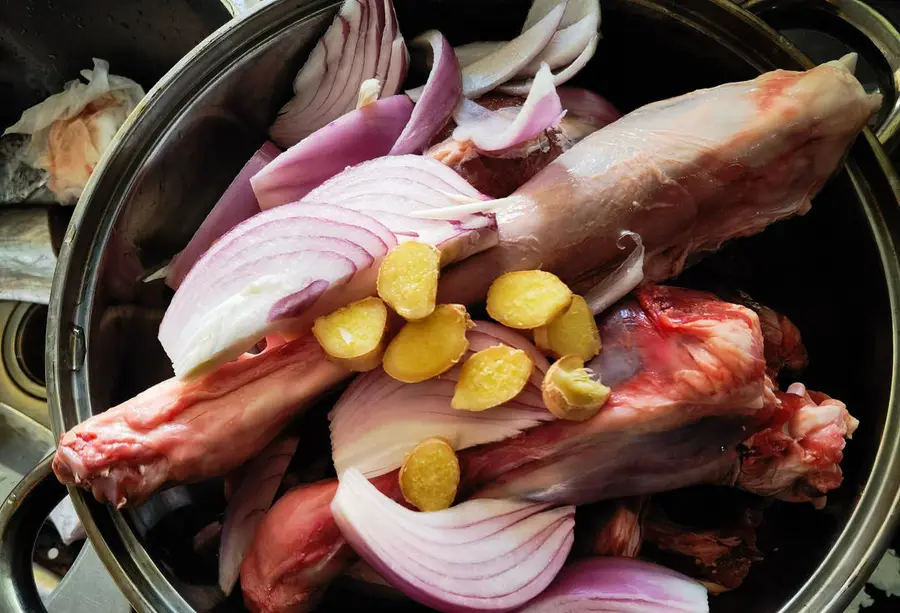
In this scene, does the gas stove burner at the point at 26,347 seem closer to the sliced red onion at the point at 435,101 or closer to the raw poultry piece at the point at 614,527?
the sliced red onion at the point at 435,101

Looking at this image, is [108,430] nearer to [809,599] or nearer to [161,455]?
[161,455]

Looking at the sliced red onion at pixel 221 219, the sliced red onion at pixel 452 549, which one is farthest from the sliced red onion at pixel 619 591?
the sliced red onion at pixel 221 219

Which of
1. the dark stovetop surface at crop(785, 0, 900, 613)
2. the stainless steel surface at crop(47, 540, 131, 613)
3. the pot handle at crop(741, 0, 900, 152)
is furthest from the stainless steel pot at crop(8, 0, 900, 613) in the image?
the dark stovetop surface at crop(785, 0, 900, 613)

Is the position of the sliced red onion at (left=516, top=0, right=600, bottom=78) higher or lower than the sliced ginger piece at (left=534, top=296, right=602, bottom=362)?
higher

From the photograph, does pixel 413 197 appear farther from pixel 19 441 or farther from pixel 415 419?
pixel 19 441

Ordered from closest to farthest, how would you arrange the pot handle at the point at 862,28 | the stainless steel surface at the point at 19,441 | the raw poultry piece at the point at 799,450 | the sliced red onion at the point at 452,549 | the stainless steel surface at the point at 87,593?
the sliced red onion at the point at 452,549 < the raw poultry piece at the point at 799,450 < the pot handle at the point at 862,28 < the stainless steel surface at the point at 87,593 < the stainless steel surface at the point at 19,441

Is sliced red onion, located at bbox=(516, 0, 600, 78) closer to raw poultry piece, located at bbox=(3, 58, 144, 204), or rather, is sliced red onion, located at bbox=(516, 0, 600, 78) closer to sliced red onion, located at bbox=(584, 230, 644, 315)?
sliced red onion, located at bbox=(584, 230, 644, 315)
